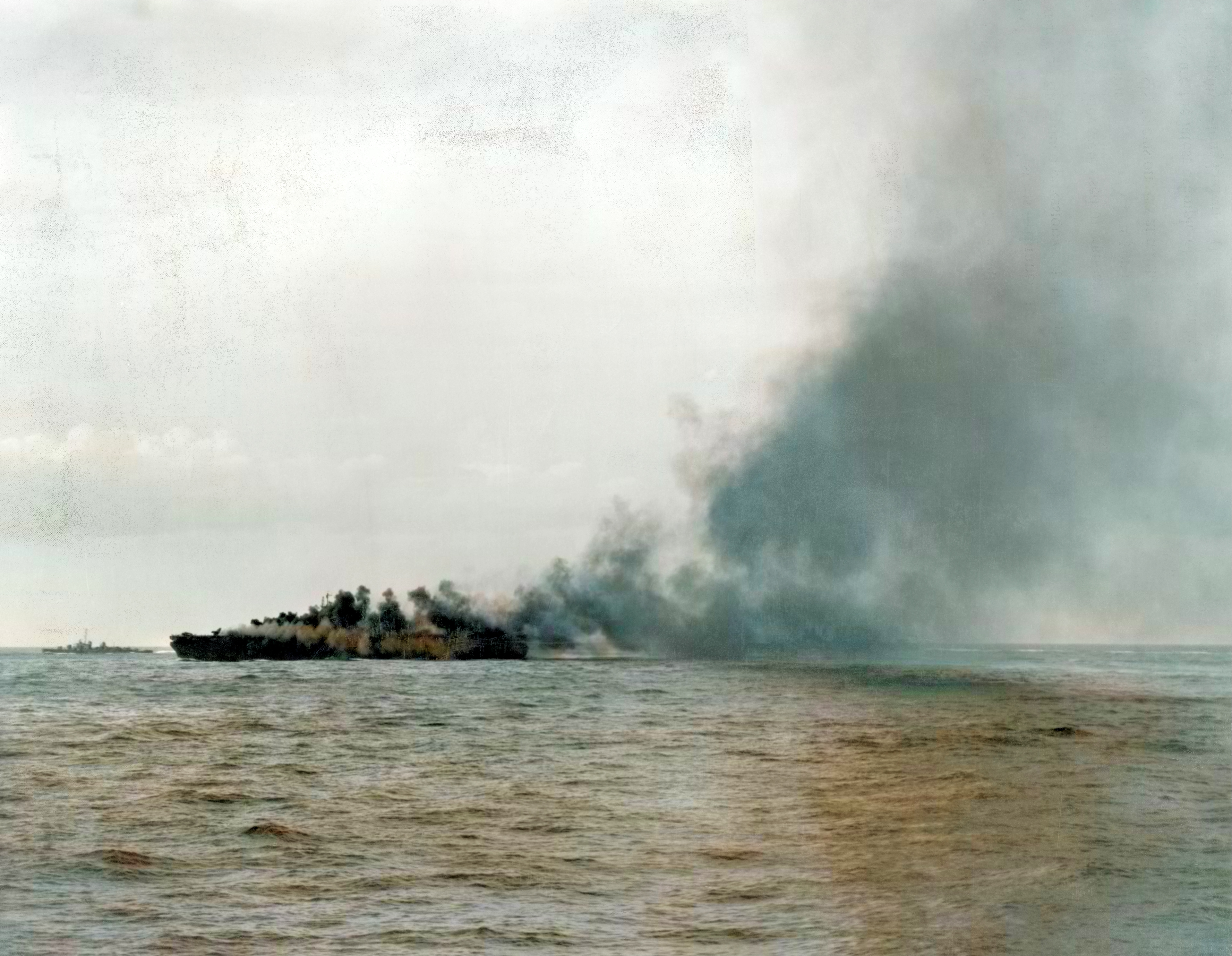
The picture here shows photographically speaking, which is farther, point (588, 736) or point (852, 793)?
point (588, 736)

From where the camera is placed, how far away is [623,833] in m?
11.3

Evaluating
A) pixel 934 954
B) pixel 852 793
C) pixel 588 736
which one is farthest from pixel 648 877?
pixel 588 736

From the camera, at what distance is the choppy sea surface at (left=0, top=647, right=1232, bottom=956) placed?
317 inches

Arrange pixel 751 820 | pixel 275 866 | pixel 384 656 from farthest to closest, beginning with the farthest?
pixel 384 656
pixel 751 820
pixel 275 866

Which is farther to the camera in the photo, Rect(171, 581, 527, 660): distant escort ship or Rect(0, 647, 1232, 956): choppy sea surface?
Rect(171, 581, 527, 660): distant escort ship

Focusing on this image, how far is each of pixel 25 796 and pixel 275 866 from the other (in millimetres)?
5295

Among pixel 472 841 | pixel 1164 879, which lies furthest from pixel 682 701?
pixel 1164 879

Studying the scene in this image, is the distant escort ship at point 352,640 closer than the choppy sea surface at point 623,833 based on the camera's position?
No

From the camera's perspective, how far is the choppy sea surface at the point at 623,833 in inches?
317

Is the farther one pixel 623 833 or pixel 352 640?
pixel 352 640

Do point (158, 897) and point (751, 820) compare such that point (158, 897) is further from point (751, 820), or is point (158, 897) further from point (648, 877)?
point (751, 820)

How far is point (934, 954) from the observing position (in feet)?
24.5

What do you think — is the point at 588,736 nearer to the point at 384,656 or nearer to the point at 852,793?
the point at 852,793

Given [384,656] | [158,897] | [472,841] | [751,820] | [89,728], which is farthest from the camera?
[384,656]
